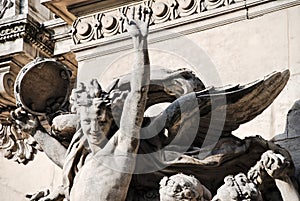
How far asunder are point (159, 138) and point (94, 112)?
39 cm

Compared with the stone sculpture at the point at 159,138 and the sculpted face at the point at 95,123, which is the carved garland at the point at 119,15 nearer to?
the stone sculpture at the point at 159,138

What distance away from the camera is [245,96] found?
7117mm

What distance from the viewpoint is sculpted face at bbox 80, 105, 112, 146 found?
7109 millimetres

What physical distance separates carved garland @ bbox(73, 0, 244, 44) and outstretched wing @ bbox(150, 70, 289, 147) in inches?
36.8

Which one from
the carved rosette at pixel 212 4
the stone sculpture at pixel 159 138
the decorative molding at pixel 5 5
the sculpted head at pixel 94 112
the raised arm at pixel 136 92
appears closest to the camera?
the raised arm at pixel 136 92

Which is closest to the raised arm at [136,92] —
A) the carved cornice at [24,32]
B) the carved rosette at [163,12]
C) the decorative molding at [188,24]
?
the decorative molding at [188,24]

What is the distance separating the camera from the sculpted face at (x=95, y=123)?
711cm

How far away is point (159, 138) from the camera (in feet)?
23.7

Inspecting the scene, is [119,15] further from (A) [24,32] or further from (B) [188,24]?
(A) [24,32]

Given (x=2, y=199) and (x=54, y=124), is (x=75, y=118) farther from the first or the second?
(x=2, y=199)

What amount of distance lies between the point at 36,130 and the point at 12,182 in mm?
1607

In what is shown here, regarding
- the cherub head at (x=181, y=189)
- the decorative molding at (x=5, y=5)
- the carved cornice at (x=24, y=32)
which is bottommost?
the cherub head at (x=181, y=189)

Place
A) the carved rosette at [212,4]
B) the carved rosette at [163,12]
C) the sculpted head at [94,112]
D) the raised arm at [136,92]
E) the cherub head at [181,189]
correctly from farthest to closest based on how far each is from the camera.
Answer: the carved rosette at [163,12]
the carved rosette at [212,4]
the sculpted head at [94,112]
the raised arm at [136,92]
the cherub head at [181,189]

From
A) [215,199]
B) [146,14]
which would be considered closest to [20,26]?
[146,14]
